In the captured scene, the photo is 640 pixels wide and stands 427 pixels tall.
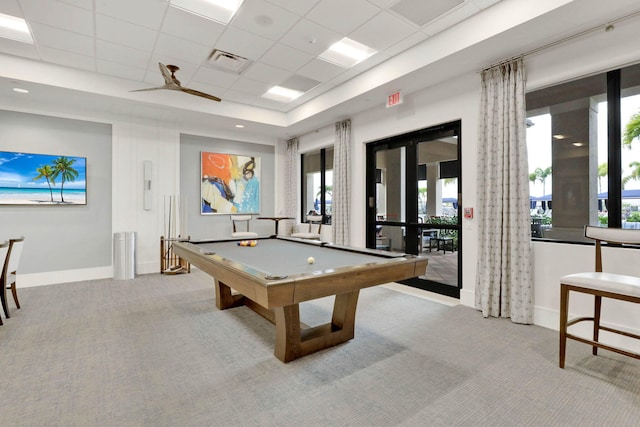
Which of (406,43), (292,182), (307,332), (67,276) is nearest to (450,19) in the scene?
(406,43)

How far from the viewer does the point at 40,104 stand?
502 cm

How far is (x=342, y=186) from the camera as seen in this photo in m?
5.75

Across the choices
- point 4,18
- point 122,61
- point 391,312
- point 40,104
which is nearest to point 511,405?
point 391,312

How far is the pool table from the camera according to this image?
5.97 ft

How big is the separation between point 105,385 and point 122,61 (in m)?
4.01

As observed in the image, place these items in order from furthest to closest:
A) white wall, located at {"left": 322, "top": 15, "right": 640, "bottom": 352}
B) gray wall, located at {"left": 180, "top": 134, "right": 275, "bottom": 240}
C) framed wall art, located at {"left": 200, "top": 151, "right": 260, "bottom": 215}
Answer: framed wall art, located at {"left": 200, "top": 151, "right": 260, "bottom": 215}, gray wall, located at {"left": 180, "top": 134, "right": 275, "bottom": 240}, white wall, located at {"left": 322, "top": 15, "right": 640, "bottom": 352}

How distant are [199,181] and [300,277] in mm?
5339

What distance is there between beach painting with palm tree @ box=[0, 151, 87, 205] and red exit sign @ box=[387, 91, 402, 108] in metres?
5.16

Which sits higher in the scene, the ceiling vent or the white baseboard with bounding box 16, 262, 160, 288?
the ceiling vent

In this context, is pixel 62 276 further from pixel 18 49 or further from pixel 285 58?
pixel 285 58

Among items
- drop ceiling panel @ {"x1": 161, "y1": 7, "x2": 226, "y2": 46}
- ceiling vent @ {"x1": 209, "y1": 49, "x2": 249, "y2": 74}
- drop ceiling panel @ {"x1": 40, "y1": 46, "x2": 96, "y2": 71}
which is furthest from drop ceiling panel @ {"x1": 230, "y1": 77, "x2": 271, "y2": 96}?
drop ceiling panel @ {"x1": 40, "y1": 46, "x2": 96, "y2": 71}

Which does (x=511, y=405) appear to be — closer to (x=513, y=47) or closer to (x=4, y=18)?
(x=513, y=47)

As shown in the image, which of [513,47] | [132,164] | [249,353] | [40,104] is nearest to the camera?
[249,353]

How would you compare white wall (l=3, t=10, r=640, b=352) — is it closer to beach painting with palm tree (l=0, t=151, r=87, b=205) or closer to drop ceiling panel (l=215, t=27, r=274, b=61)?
beach painting with palm tree (l=0, t=151, r=87, b=205)
